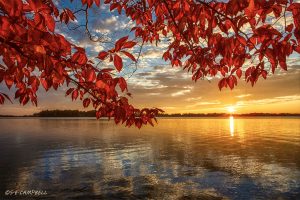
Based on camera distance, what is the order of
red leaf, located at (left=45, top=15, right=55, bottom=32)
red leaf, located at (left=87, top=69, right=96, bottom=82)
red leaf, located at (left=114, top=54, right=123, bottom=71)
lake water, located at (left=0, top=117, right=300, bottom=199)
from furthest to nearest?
lake water, located at (left=0, top=117, right=300, bottom=199) → red leaf, located at (left=87, top=69, right=96, bottom=82) → red leaf, located at (left=114, top=54, right=123, bottom=71) → red leaf, located at (left=45, top=15, right=55, bottom=32)

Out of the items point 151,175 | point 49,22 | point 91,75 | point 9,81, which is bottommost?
point 151,175

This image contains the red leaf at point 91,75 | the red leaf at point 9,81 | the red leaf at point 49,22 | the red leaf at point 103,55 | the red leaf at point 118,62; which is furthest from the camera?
the red leaf at point 9,81

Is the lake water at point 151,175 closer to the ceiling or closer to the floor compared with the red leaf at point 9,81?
closer to the floor

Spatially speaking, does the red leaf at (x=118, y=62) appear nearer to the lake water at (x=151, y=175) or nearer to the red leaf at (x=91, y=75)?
the red leaf at (x=91, y=75)

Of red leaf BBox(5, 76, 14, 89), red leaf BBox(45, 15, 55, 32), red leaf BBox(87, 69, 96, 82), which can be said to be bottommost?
red leaf BBox(87, 69, 96, 82)

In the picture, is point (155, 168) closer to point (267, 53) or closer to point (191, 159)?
point (191, 159)

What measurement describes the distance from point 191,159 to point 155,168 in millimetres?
5864

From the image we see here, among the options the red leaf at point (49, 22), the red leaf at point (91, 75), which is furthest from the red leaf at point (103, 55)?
the red leaf at point (49, 22)

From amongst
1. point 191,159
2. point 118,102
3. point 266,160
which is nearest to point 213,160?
point 191,159

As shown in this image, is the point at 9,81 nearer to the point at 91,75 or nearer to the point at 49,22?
the point at 91,75

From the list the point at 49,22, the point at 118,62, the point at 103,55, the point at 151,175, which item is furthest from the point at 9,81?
the point at 151,175

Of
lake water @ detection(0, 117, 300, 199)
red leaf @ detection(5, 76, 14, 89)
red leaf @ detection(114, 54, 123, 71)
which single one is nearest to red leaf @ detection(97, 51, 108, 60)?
red leaf @ detection(114, 54, 123, 71)

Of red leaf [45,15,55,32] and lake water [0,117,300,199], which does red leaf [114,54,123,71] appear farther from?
lake water [0,117,300,199]

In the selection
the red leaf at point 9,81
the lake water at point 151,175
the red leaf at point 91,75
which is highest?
the red leaf at point 9,81
